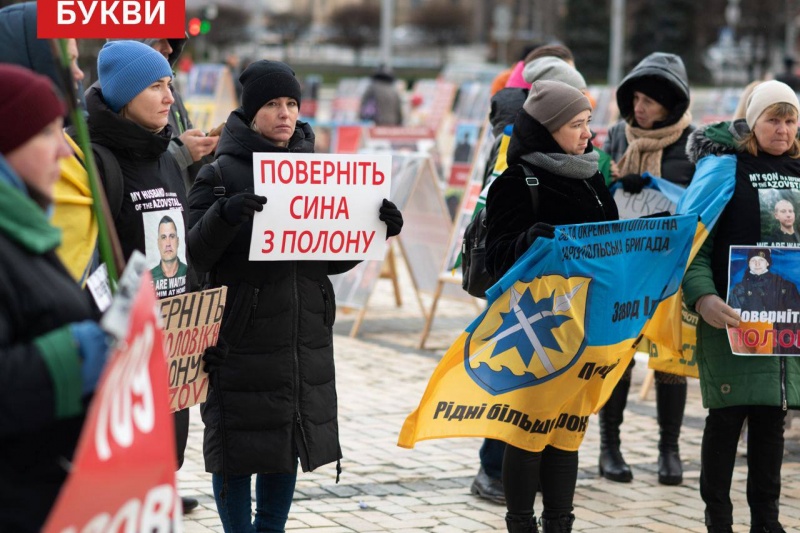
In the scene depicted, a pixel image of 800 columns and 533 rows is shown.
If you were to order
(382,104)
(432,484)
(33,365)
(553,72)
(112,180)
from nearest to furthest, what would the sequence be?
1. (33,365)
2. (112,180)
3. (553,72)
4. (432,484)
5. (382,104)

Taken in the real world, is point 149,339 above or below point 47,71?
below

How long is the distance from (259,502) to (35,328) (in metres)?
2.29

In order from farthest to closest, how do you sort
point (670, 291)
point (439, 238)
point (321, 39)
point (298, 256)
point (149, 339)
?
point (321, 39) < point (439, 238) < point (670, 291) < point (298, 256) < point (149, 339)

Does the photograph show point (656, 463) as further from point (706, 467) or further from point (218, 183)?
point (218, 183)

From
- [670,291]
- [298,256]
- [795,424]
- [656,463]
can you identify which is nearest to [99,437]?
[298,256]

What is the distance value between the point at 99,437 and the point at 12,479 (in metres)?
0.36

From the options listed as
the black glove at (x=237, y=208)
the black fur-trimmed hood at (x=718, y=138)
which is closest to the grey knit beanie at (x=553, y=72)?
the black fur-trimmed hood at (x=718, y=138)

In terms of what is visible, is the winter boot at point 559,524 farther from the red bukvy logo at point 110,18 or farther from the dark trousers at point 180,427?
the red bukvy logo at point 110,18

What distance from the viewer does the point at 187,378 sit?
15.2ft

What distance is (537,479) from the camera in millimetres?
5219

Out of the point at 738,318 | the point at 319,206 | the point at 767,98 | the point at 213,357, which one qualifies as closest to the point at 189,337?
the point at 213,357

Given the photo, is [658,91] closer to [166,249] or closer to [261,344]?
[261,344]

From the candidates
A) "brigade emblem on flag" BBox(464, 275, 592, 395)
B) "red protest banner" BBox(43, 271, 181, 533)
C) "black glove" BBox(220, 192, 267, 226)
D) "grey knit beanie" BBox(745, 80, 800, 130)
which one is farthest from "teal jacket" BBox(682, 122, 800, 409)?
"red protest banner" BBox(43, 271, 181, 533)

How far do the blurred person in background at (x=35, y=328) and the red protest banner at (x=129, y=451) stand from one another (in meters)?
0.09
